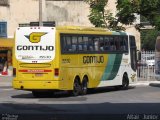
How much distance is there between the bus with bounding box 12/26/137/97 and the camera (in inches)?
1014

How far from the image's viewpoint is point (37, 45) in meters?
25.8

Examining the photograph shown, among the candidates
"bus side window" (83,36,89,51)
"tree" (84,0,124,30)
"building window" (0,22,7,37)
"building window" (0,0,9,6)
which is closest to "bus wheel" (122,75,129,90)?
"bus side window" (83,36,89,51)

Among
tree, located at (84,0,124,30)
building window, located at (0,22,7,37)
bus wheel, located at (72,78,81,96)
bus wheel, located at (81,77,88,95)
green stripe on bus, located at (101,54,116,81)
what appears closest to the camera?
bus wheel, located at (72,78,81,96)

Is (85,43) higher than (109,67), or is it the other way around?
Answer: (85,43)

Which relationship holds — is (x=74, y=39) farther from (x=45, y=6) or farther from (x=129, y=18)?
(x=45, y=6)

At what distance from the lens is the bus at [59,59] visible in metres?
25.8

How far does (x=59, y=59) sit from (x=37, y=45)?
1.08 meters

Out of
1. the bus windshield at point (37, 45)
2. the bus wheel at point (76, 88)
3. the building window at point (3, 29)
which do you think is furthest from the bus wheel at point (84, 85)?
the building window at point (3, 29)

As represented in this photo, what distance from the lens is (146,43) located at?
103 m

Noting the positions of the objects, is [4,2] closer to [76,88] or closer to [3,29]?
[3,29]

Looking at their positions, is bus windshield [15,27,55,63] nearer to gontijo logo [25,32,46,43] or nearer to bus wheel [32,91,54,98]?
gontijo logo [25,32,46,43]

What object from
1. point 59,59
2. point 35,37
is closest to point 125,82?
point 59,59

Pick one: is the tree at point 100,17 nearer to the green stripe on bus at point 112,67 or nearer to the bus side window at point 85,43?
the green stripe on bus at point 112,67

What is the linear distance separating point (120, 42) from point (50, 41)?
6.71m
